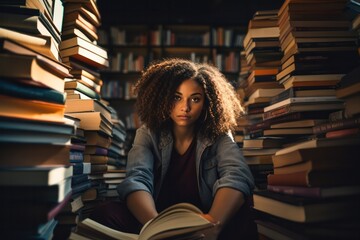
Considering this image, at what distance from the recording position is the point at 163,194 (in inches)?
57.0

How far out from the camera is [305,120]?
54.9 inches

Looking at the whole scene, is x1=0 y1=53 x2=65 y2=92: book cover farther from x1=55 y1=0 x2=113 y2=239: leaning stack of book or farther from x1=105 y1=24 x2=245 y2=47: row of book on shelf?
x1=105 y1=24 x2=245 y2=47: row of book on shelf

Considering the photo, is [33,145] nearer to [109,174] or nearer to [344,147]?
→ [344,147]

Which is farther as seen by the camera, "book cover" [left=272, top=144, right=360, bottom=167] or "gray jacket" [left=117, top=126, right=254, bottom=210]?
"gray jacket" [left=117, top=126, right=254, bottom=210]

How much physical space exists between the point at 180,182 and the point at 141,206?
0.35 m

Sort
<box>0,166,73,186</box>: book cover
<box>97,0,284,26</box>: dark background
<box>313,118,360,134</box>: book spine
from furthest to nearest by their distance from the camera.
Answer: <box>97,0,284,26</box>: dark background < <box>313,118,360,134</box>: book spine < <box>0,166,73,186</box>: book cover

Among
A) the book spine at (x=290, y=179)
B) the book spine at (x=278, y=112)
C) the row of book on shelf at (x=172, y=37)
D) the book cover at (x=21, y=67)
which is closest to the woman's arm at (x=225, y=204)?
the book spine at (x=290, y=179)

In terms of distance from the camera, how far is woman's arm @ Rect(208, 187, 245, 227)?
112 centimetres

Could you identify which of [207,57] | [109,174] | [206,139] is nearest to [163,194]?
[206,139]

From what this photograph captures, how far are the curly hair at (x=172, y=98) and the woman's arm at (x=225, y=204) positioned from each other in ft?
1.09

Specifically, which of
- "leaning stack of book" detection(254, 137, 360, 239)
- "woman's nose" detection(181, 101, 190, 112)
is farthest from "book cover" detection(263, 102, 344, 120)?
"leaning stack of book" detection(254, 137, 360, 239)

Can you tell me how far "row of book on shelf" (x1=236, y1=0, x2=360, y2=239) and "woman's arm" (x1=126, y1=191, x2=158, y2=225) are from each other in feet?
1.16

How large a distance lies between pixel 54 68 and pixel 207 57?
353 cm

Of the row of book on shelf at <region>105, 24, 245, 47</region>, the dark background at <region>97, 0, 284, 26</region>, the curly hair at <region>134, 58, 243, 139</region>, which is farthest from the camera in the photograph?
the dark background at <region>97, 0, 284, 26</region>
